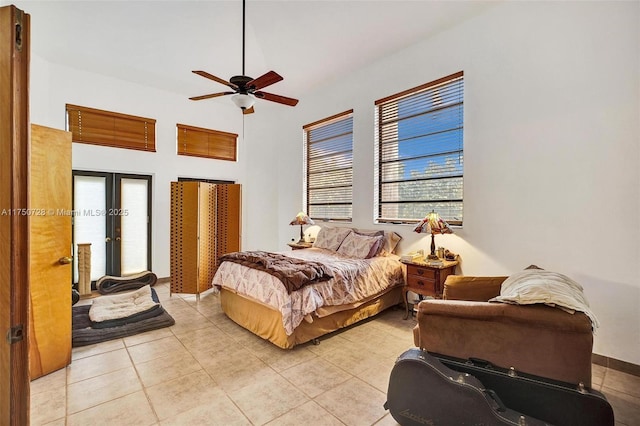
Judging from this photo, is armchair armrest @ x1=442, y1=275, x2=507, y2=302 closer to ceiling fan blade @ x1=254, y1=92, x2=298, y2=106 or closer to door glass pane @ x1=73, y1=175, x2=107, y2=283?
ceiling fan blade @ x1=254, y1=92, x2=298, y2=106

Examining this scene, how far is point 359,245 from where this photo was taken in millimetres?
4215

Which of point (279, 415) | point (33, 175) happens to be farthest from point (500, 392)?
point (33, 175)

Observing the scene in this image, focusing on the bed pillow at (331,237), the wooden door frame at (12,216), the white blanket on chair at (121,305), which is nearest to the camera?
the wooden door frame at (12,216)

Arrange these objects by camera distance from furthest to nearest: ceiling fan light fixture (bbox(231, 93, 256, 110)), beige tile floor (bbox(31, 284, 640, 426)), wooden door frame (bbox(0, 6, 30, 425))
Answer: ceiling fan light fixture (bbox(231, 93, 256, 110)) → beige tile floor (bbox(31, 284, 640, 426)) → wooden door frame (bbox(0, 6, 30, 425))

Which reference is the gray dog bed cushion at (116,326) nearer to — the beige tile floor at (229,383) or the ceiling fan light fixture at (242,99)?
the beige tile floor at (229,383)

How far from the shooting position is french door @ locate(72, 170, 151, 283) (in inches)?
192

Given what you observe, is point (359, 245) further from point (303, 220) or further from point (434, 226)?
point (303, 220)

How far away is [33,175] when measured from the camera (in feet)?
8.05

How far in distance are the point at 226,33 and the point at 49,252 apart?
129 inches

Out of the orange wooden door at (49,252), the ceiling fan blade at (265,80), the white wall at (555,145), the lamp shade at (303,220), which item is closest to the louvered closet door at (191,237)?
the lamp shade at (303,220)

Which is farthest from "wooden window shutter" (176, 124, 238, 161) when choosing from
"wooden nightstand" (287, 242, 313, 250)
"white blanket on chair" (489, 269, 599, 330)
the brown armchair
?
"white blanket on chair" (489, 269, 599, 330)

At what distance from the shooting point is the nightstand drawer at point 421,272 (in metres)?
3.41

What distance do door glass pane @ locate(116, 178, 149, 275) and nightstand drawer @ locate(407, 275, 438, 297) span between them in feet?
15.5

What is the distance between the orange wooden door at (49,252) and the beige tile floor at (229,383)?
Answer: 9.2 inches
